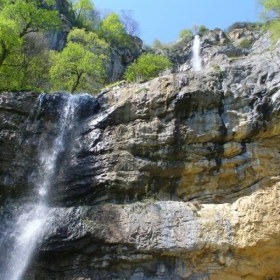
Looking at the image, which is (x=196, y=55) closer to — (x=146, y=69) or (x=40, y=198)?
(x=146, y=69)

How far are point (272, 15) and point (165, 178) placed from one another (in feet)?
44.8

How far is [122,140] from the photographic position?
13773mm

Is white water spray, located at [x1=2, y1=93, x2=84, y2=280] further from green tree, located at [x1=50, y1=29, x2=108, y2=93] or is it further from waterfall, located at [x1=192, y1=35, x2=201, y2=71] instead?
waterfall, located at [x1=192, y1=35, x2=201, y2=71]

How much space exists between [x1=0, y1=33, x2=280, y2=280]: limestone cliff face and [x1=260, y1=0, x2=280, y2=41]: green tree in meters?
5.12

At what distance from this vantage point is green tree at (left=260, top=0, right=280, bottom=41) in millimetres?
19078

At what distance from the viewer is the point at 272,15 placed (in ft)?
67.9

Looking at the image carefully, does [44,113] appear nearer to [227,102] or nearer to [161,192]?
[161,192]

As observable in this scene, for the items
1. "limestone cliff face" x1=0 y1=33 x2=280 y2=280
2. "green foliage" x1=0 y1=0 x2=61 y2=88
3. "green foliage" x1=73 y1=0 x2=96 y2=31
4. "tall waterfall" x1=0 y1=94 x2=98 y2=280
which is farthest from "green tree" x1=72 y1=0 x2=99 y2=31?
"limestone cliff face" x1=0 y1=33 x2=280 y2=280

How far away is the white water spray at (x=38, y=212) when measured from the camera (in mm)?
11508

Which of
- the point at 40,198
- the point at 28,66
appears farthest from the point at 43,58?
the point at 40,198

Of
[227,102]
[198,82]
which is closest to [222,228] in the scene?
[227,102]

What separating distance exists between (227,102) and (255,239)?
558 cm

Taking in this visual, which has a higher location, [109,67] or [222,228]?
[109,67]

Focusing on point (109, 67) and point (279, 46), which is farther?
point (109, 67)
